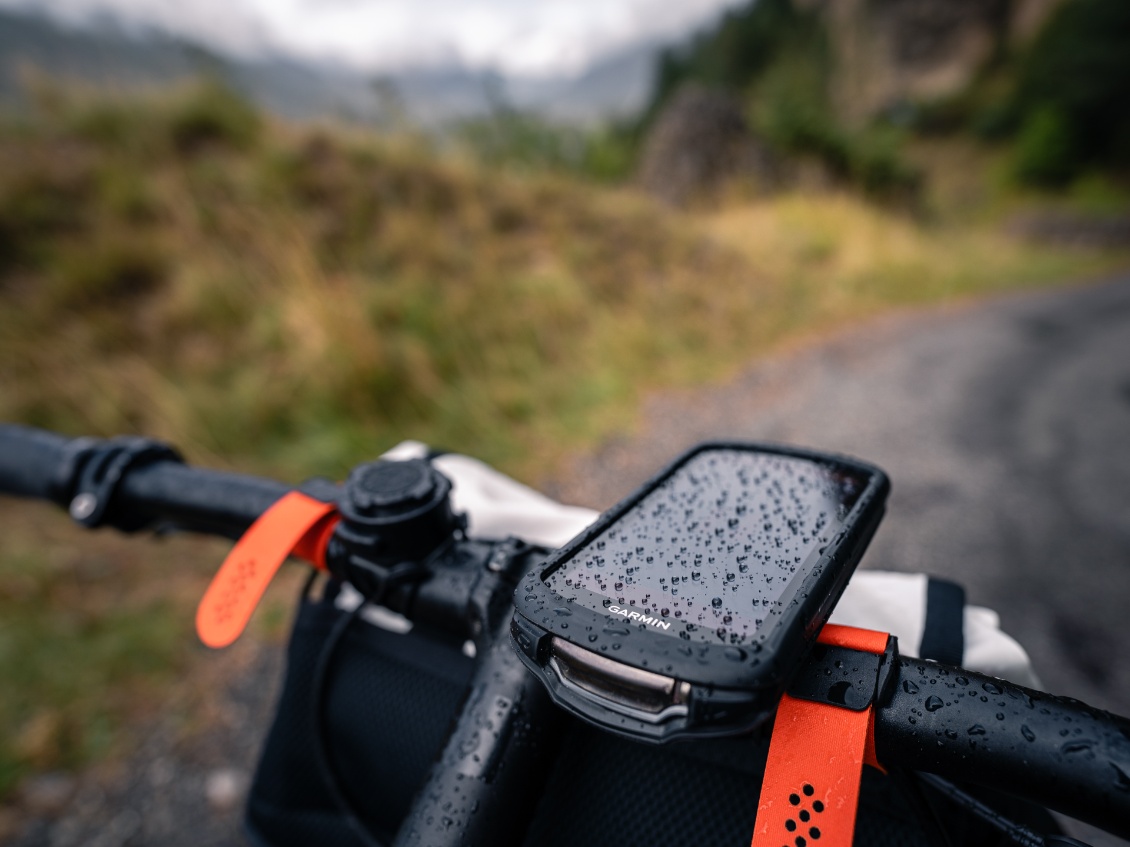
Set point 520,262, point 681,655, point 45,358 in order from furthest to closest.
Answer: point 520,262, point 45,358, point 681,655

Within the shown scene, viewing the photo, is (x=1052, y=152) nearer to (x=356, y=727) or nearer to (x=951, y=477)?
(x=951, y=477)

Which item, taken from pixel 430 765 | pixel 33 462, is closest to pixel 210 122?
pixel 33 462

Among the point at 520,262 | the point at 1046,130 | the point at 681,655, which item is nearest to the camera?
the point at 681,655

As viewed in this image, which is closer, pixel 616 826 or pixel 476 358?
pixel 616 826

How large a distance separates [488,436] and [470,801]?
2941mm

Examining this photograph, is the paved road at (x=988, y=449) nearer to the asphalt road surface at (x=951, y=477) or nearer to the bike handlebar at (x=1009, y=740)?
the asphalt road surface at (x=951, y=477)

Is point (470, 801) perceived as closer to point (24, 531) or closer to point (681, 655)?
point (681, 655)

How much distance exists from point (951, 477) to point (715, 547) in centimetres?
280

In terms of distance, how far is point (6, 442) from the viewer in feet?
3.45

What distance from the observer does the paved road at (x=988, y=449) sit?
201cm

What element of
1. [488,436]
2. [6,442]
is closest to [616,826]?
[6,442]

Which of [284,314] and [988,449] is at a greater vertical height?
[988,449]

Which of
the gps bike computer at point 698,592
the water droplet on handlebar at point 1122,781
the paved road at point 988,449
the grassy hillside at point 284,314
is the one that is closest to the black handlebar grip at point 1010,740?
the water droplet on handlebar at point 1122,781

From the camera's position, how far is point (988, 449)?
2977mm
